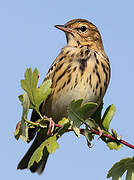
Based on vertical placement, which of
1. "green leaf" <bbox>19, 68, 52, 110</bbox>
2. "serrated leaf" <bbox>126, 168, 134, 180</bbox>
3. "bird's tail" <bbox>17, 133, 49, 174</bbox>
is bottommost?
"bird's tail" <bbox>17, 133, 49, 174</bbox>

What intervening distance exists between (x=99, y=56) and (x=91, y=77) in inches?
26.5

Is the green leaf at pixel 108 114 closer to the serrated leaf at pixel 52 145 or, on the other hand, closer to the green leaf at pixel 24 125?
the serrated leaf at pixel 52 145

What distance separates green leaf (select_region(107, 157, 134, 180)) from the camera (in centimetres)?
342

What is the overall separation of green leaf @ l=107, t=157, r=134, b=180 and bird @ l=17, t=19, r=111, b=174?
1.97 meters

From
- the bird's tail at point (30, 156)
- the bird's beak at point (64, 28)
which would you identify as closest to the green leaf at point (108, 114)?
the bird's tail at point (30, 156)

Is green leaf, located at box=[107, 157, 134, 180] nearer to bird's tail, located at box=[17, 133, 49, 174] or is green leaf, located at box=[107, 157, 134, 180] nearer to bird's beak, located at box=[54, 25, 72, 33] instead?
bird's tail, located at box=[17, 133, 49, 174]

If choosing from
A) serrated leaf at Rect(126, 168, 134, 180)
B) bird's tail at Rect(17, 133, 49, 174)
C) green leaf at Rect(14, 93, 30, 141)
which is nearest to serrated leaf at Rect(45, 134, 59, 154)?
green leaf at Rect(14, 93, 30, 141)

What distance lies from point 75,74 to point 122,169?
8.18ft

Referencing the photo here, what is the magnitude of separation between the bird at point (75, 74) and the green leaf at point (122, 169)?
1.97 m

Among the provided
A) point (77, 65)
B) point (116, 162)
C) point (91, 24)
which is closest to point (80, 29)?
point (91, 24)

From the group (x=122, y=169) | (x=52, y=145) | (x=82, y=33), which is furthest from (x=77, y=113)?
(x=82, y=33)

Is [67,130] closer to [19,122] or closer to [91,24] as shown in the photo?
[19,122]

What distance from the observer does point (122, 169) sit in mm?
3469

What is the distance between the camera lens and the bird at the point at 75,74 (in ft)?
18.8
